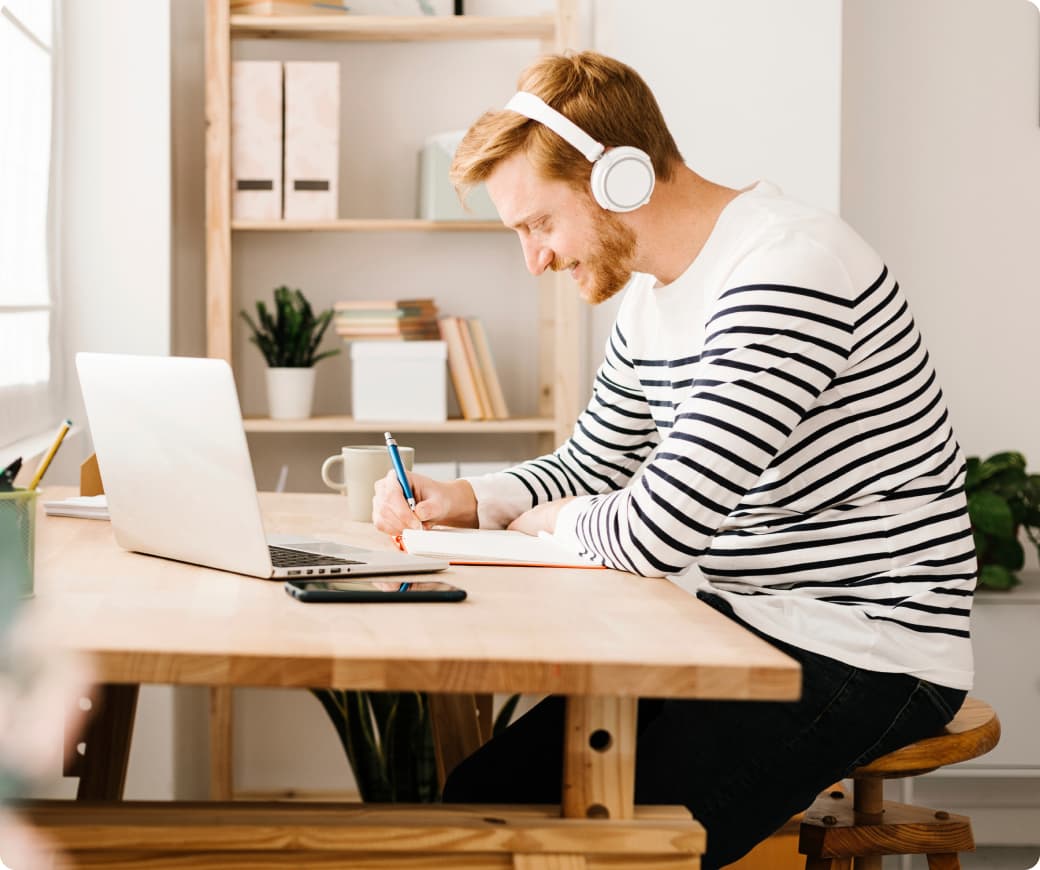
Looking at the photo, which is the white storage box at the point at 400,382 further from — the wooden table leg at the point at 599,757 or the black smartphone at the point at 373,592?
the wooden table leg at the point at 599,757

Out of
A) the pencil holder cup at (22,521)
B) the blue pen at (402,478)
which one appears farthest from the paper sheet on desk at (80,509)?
the pencil holder cup at (22,521)

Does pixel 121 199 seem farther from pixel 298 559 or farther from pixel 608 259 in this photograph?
pixel 298 559

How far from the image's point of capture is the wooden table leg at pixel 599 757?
1.00 m

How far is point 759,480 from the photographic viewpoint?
4.63 feet

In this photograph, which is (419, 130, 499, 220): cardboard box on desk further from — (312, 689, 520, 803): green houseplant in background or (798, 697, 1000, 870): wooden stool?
(798, 697, 1000, 870): wooden stool

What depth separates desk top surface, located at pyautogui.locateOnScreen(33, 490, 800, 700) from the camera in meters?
0.89

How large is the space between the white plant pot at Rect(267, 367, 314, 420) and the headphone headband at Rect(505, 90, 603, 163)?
1536mm

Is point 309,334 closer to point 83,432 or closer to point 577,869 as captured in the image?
point 83,432

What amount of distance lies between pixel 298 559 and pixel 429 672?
425 mm

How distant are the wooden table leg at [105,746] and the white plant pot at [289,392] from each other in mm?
1144

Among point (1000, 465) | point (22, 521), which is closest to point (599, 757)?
point (22, 521)

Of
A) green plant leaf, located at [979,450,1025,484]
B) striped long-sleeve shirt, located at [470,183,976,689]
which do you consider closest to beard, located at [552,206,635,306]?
striped long-sleeve shirt, located at [470,183,976,689]

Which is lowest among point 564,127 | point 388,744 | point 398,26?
point 388,744

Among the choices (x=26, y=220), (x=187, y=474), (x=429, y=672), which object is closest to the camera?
(x=429, y=672)
